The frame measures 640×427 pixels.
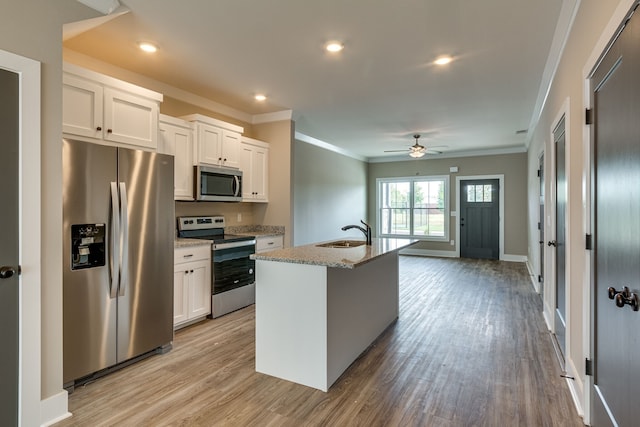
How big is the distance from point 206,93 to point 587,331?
4255 millimetres

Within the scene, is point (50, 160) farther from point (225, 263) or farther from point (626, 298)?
point (626, 298)

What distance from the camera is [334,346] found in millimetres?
2498

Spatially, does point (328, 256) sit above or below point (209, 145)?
below

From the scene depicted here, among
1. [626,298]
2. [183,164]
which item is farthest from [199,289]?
[626,298]

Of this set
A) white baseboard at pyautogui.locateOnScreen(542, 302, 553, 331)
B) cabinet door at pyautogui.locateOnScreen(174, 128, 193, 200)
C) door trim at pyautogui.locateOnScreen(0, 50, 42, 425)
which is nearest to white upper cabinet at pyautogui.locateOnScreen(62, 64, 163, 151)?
cabinet door at pyautogui.locateOnScreen(174, 128, 193, 200)

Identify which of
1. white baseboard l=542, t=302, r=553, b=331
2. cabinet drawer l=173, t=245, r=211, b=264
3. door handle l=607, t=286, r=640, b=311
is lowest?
white baseboard l=542, t=302, r=553, b=331

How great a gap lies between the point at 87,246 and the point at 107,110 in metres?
1.14

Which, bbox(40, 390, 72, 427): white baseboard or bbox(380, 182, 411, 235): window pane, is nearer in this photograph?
bbox(40, 390, 72, 427): white baseboard

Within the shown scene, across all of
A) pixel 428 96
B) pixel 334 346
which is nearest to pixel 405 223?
pixel 428 96

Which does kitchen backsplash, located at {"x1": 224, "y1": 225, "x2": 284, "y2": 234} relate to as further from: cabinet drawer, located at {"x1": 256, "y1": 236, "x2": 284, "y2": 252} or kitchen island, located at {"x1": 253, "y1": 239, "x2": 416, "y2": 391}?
kitchen island, located at {"x1": 253, "y1": 239, "x2": 416, "y2": 391}

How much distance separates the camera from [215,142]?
4129 millimetres

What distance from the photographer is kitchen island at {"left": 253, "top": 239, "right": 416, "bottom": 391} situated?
7.87ft

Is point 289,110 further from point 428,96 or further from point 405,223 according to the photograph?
point 405,223

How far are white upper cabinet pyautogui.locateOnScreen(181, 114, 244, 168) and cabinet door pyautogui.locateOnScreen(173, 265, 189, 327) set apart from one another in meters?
1.27
